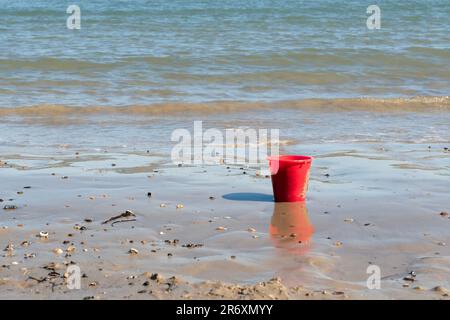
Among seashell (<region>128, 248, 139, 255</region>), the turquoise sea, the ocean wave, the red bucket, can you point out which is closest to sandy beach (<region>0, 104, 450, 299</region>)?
seashell (<region>128, 248, 139, 255</region>)

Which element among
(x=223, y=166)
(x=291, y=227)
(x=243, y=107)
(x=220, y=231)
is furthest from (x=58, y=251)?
(x=243, y=107)

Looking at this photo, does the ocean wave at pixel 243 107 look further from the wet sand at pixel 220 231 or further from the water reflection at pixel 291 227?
Answer: the water reflection at pixel 291 227

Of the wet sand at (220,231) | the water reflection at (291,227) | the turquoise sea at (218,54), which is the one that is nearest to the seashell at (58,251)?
the wet sand at (220,231)

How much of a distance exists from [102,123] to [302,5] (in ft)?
54.8

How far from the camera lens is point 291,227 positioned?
609 centimetres

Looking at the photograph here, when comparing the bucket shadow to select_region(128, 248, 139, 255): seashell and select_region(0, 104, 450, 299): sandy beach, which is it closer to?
select_region(0, 104, 450, 299): sandy beach

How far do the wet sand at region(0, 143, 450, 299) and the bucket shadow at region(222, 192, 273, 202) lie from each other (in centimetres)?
2

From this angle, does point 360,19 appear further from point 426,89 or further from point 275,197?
point 275,197

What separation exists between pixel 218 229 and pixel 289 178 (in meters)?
0.99

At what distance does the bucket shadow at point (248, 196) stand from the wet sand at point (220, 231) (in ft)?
0.06

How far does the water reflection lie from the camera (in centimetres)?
563

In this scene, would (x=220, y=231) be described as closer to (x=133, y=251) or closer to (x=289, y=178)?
(x=133, y=251)

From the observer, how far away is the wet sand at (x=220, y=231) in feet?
15.7

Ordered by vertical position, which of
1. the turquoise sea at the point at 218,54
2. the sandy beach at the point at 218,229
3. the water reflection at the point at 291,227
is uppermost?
the turquoise sea at the point at 218,54
